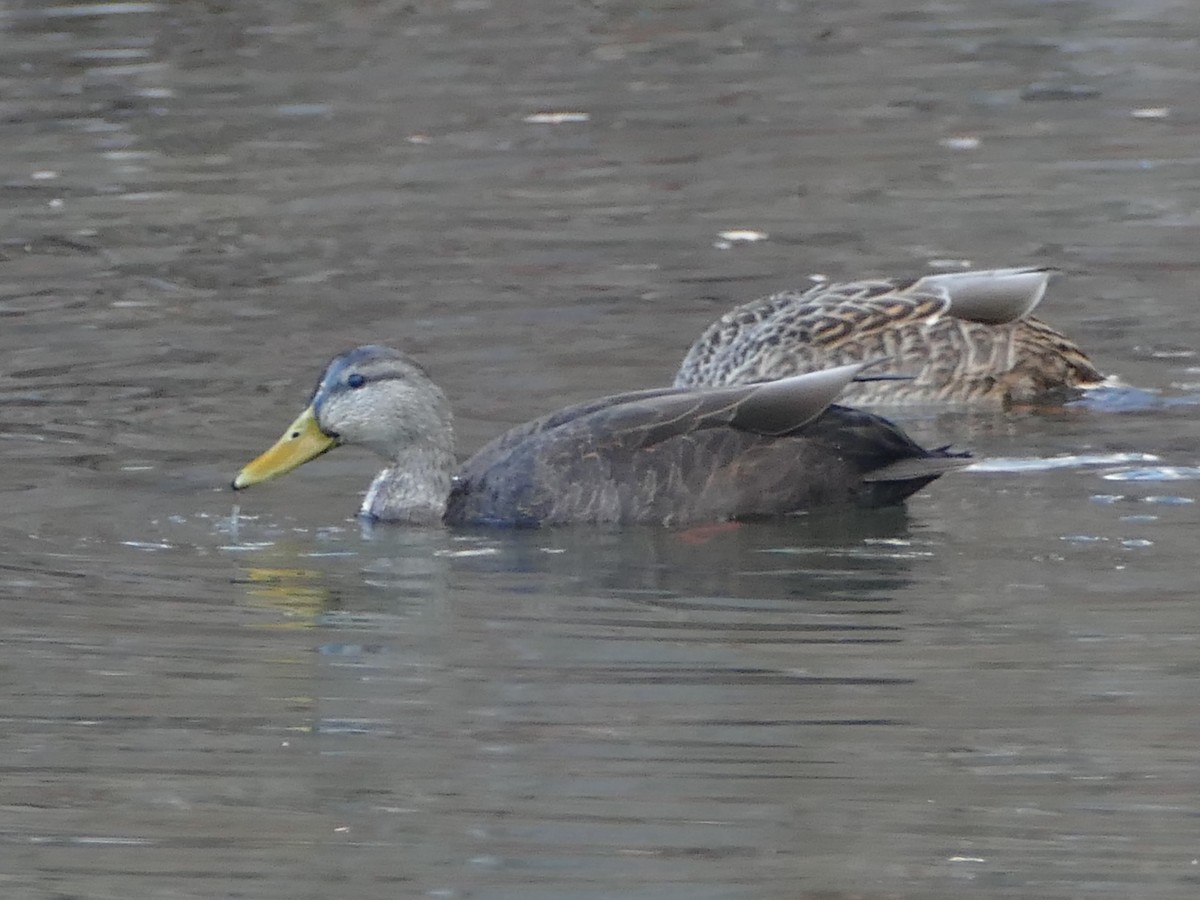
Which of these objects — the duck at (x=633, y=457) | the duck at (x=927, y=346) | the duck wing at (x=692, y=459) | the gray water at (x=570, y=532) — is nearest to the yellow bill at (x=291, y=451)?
the duck at (x=633, y=457)

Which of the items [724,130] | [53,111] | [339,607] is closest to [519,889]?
[339,607]

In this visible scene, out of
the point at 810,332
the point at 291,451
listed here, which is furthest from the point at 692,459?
the point at 810,332

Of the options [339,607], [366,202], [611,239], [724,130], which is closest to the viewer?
[339,607]

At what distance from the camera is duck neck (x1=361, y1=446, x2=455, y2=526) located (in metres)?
9.52

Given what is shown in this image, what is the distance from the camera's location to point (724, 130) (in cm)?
1723

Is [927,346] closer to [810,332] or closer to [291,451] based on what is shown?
[810,332]

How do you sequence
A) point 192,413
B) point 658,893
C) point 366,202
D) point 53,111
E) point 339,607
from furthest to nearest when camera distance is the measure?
1. point 53,111
2. point 366,202
3. point 192,413
4. point 339,607
5. point 658,893

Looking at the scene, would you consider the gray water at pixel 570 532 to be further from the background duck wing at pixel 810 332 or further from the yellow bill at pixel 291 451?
the background duck wing at pixel 810 332

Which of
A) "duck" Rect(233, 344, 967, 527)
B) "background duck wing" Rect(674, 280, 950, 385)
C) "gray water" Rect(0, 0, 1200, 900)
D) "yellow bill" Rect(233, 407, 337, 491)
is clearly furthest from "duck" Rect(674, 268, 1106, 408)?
"yellow bill" Rect(233, 407, 337, 491)

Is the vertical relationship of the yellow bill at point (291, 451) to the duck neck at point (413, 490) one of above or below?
above

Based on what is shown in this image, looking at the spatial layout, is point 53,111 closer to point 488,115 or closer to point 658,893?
point 488,115

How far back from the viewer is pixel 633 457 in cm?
931

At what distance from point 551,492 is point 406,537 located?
512 millimetres

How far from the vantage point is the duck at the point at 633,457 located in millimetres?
9305
